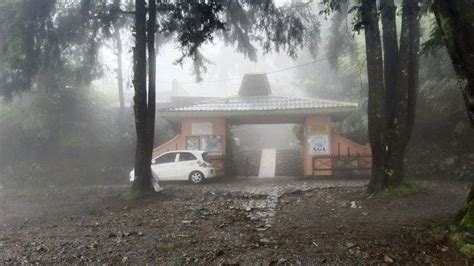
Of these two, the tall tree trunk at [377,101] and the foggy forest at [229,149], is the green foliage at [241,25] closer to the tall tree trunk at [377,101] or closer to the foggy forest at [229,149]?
the foggy forest at [229,149]

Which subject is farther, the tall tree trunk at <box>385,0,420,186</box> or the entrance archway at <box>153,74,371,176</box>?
the entrance archway at <box>153,74,371,176</box>

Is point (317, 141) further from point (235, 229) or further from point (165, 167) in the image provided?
point (235, 229)

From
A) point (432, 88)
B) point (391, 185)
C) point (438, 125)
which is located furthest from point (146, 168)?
point (438, 125)

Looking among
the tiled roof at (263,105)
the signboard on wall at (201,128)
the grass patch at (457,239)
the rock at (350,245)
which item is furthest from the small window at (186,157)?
the grass patch at (457,239)

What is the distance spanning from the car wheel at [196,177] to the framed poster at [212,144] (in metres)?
2.65

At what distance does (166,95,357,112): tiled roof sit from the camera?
17953mm

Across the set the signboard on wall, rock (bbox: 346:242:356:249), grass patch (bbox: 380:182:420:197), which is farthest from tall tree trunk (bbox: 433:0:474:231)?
the signboard on wall

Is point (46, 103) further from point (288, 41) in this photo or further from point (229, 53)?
point (229, 53)

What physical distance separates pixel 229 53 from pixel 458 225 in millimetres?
57687

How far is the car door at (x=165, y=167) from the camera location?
16891 millimetres

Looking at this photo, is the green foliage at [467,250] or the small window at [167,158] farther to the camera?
the small window at [167,158]

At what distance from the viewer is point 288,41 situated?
12.8 metres

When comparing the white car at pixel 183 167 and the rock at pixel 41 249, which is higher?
the white car at pixel 183 167

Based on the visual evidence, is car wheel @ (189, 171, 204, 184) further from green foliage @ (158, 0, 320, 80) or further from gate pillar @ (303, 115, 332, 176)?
gate pillar @ (303, 115, 332, 176)
